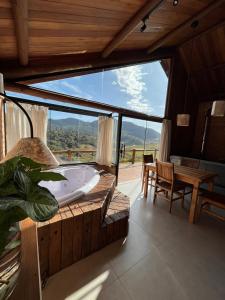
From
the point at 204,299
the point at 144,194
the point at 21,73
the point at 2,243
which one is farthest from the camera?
the point at 144,194

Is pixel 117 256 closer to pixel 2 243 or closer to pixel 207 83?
pixel 2 243

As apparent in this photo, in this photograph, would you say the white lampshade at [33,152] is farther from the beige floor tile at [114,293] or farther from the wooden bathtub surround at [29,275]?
the beige floor tile at [114,293]

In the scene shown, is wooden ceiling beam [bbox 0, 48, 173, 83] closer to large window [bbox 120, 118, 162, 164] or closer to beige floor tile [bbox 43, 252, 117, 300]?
large window [bbox 120, 118, 162, 164]

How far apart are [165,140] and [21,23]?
14.6 feet

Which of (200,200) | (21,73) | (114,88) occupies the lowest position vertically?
(200,200)

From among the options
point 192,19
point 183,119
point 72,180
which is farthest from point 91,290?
point 192,19

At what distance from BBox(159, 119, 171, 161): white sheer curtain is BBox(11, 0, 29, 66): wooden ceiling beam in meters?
4.09

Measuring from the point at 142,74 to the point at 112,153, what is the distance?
2525 millimetres

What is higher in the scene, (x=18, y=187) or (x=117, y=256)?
(x=18, y=187)

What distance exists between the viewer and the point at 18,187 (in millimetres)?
508

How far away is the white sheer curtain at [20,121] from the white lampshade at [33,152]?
5.91 ft

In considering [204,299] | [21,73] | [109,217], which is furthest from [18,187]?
[21,73]

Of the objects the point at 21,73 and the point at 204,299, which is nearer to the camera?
the point at 204,299

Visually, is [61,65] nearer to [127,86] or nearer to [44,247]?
[127,86]
